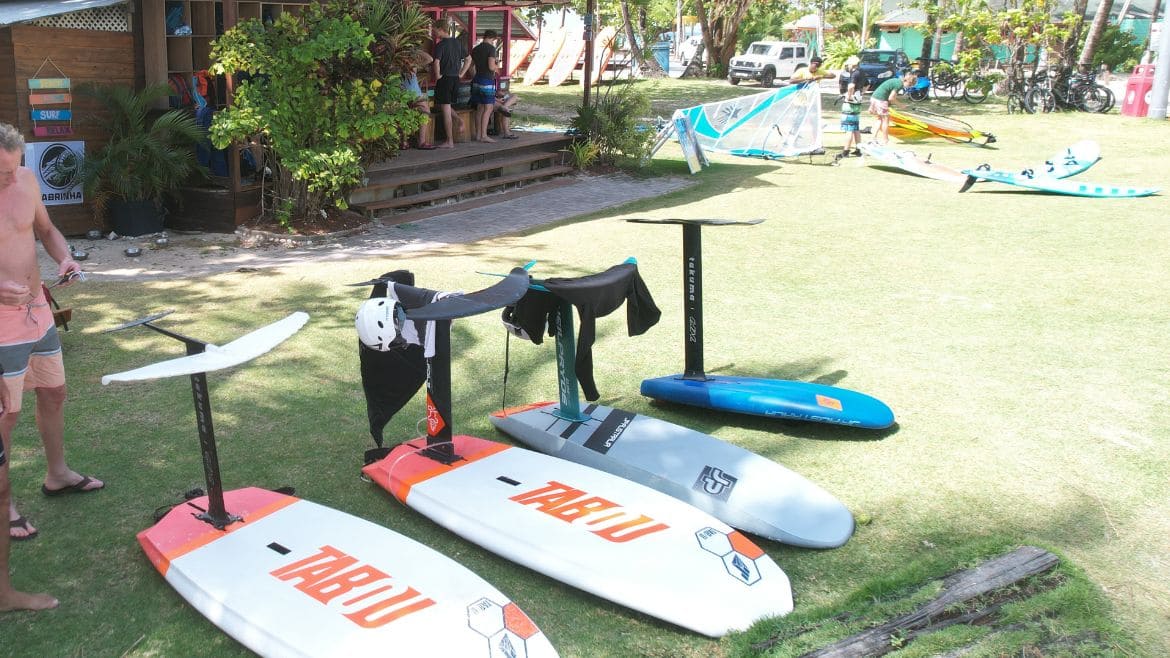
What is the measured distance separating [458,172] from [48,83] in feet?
16.3

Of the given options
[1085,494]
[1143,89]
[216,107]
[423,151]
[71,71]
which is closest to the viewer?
[1085,494]

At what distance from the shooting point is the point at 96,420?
5.56 metres

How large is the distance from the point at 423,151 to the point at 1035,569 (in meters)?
11.1

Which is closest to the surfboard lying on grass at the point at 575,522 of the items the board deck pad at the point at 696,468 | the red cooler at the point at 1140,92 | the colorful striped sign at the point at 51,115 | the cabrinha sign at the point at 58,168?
Answer: the board deck pad at the point at 696,468

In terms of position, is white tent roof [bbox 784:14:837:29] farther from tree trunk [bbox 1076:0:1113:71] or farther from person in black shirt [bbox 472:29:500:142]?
person in black shirt [bbox 472:29:500:142]

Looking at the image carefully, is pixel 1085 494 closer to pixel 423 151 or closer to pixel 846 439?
pixel 846 439

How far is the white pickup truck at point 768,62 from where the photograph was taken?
112 ft

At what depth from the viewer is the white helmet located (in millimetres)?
4258

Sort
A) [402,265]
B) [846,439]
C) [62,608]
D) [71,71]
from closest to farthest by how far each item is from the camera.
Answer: [62,608] → [846,439] → [402,265] → [71,71]

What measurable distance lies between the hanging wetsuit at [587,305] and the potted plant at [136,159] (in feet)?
21.4

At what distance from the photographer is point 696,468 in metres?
4.85

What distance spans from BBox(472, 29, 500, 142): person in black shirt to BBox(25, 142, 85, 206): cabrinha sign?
570 cm

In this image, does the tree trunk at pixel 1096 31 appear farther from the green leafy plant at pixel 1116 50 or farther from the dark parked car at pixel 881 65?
the green leafy plant at pixel 1116 50

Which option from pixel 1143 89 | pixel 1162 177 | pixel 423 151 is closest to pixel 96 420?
pixel 423 151
